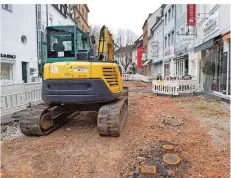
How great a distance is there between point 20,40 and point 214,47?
1270 centimetres

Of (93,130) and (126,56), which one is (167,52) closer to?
(93,130)

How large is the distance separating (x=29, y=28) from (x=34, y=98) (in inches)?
394

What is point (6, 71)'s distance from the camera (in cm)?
1481

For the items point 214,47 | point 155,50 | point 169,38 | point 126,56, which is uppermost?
point 126,56

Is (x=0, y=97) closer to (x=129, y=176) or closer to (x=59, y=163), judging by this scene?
(x=59, y=163)

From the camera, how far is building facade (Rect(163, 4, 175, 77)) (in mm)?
22703

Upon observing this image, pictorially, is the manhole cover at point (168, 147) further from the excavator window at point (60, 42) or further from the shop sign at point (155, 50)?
the shop sign at point (155, 50)

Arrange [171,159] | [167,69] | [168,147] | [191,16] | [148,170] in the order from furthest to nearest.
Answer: [167,69] → [191,16] → [168,147] → [171,159] → [148,170]

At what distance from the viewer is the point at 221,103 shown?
9.67m

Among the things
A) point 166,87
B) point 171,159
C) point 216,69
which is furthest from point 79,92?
point 216,69

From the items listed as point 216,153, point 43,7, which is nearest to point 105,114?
point 216,153

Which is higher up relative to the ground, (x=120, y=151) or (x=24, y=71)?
(x=24, y=71)

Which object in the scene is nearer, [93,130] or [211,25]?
[93,130]

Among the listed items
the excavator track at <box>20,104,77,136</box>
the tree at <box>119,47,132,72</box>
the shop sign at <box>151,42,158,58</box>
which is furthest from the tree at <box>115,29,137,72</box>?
the excavator track at <box>20,104,77,136</box>
